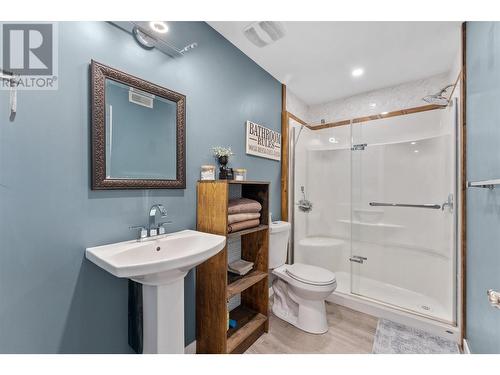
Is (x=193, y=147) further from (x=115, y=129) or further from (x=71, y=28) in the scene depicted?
(x=71, y=28)

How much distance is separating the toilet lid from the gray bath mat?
21.6 inches

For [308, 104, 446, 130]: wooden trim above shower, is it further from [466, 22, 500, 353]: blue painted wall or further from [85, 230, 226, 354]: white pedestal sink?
[85, 230, 226, 354]: white pedestal sink

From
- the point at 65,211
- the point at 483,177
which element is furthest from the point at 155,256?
the point at 483,177

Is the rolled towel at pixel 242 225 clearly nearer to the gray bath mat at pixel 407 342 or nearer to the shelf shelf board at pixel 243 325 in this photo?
the shelf shelf board at pixel 243 325

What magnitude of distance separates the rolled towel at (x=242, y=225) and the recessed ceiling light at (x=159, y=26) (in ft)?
4.20

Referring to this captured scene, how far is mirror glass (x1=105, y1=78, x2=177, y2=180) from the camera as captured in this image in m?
1.10

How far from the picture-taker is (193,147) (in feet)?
4.85

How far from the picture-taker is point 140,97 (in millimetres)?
1206

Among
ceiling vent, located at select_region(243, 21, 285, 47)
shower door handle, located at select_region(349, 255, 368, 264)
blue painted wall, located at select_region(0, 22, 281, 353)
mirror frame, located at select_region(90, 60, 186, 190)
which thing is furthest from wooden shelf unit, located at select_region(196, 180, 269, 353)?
shower door handle, located at select_region(349, 255, 368, 264)

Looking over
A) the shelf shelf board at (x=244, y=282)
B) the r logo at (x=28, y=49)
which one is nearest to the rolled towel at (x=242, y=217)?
the shelf shelf board at (x=244, y=282)

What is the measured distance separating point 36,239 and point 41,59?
796 mm

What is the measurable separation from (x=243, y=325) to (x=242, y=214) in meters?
0.89

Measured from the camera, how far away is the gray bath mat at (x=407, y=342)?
153cm

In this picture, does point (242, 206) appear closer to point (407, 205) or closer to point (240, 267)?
point (240, 267)
